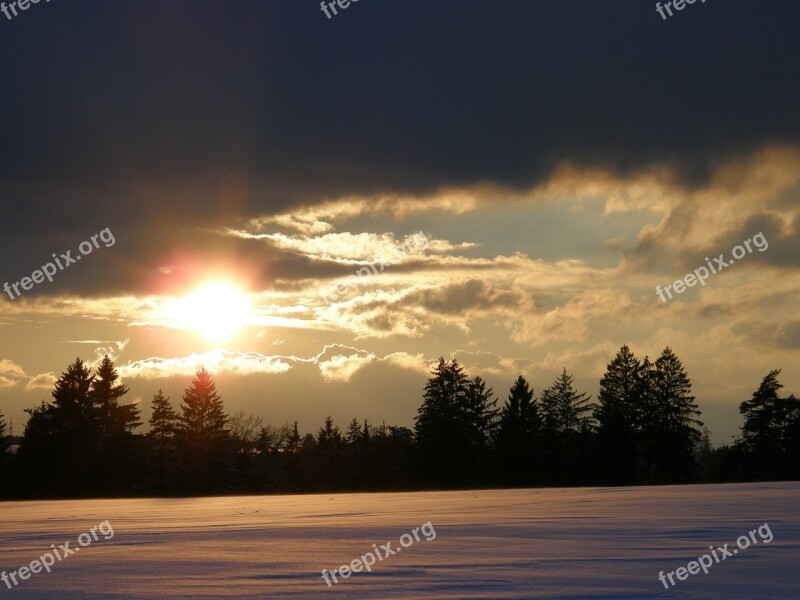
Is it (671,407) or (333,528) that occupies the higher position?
(671,407)

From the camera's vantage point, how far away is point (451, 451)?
7794 centimetres

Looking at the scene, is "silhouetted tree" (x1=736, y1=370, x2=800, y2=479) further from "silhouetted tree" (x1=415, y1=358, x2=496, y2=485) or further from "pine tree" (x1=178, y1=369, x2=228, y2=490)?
"pine tree" (x1=178, y1=369, x2=228, y2=490)

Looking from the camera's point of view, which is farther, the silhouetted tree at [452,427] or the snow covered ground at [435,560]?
the silhouetted tree at [452,427]

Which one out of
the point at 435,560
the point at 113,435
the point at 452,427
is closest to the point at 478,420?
the point at 452,427

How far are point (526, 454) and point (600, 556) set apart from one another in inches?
2719

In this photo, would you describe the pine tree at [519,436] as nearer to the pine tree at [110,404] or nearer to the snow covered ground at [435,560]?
the pine tree at [110,404]

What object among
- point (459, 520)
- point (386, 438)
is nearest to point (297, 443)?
point (386, 438)

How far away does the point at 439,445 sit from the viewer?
78.3 m

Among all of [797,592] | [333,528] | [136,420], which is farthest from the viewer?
[136,420]

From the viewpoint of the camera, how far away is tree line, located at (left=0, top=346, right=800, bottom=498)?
2744 inches

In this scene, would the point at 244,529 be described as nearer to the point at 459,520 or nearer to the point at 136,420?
the point at 459,520

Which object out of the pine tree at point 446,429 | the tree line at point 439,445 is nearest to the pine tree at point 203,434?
the tree line at point 439,445

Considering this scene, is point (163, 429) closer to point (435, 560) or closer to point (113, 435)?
point (113, 435)

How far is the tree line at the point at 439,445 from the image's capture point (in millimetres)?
69688
